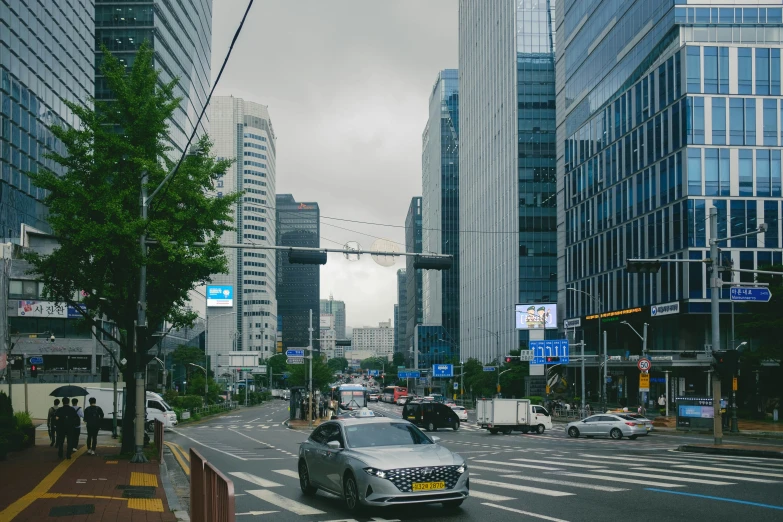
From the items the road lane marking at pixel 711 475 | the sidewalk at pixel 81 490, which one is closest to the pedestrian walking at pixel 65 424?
the sidewalk at pixel 81 490

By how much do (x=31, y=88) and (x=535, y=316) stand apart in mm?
49950

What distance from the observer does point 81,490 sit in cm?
1711

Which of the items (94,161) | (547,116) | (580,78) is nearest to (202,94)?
(547,116)

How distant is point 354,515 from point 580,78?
82.7 m

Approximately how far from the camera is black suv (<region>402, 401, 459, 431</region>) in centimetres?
5112

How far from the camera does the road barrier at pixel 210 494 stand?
25.7 ft

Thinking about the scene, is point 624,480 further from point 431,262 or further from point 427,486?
point 431,262

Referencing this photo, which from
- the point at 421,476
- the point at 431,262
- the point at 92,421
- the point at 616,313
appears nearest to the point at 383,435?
the point at 421,476

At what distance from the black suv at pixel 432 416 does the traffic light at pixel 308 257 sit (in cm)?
2999

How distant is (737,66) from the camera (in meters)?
65.6

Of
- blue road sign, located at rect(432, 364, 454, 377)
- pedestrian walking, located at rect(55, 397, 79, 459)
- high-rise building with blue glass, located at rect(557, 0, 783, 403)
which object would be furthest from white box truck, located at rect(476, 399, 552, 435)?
blue road sign, located at rect(432, 364, 454, 377)

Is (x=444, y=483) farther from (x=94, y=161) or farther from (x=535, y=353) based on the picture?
(x=535, y=353)

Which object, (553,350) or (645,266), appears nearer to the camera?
(645,266)

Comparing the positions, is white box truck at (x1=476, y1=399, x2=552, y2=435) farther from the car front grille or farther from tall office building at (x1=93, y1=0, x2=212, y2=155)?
tall office building at (x1=93, y1=0, x2=212, y2=155)
